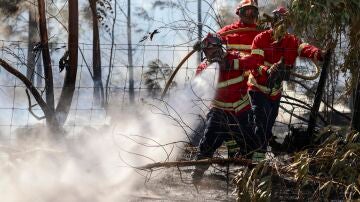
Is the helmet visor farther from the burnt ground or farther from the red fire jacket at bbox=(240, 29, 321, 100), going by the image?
the burnt ground

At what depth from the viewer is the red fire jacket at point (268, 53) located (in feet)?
19.7

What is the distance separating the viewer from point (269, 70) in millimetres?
5863

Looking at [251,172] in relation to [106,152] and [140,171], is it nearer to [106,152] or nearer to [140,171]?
[140,171]

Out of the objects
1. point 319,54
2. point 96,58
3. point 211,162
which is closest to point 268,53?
point 319,54

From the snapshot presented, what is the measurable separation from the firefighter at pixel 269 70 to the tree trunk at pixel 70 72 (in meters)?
3.25

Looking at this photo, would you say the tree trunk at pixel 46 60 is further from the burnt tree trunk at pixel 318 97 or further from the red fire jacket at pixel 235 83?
the burnt tree trunk at pixel 318 97

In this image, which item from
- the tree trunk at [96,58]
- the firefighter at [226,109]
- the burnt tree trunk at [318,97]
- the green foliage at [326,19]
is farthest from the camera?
the tree trunk at [96,58]

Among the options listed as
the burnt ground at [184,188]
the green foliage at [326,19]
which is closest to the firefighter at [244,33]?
the burnt ground at [184,188]

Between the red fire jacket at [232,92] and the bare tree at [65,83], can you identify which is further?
the bare tree at [65,83]

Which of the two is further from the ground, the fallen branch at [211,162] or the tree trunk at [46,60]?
the tree trunk at [46,60]

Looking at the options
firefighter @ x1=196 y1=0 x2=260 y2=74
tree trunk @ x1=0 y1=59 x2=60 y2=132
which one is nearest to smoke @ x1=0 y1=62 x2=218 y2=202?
firefighter @ x1=196 y1=0 x2=260 y2=74

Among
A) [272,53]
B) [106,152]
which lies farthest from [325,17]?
[106,152]

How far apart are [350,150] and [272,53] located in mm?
1864

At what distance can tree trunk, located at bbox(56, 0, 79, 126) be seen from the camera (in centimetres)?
880
